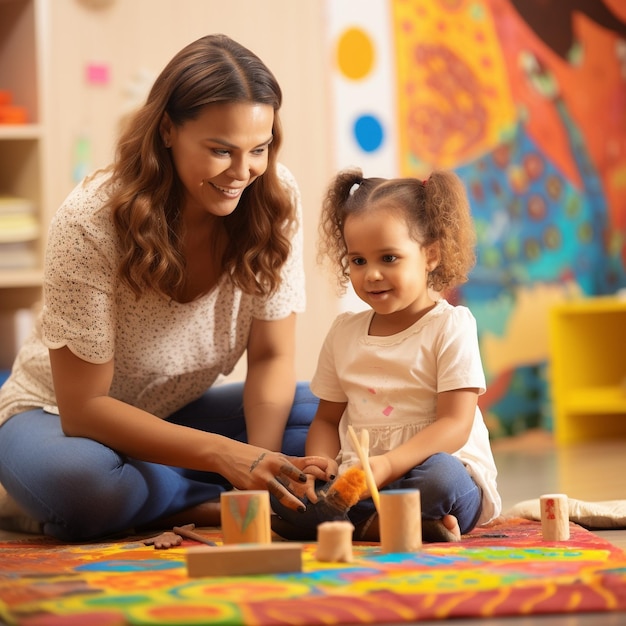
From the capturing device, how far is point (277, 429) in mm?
1969

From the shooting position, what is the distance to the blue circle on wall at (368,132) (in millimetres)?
3729

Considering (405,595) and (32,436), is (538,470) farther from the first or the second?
(405,595)

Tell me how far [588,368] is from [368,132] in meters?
1.17

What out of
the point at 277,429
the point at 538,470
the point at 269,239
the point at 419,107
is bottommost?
the point at 538,470

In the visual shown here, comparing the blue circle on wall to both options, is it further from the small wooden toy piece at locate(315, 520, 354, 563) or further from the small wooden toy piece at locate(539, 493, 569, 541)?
the small wooden toy piece at locate(315, 520, 354, 563)

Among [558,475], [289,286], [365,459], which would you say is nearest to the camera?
[365,459]

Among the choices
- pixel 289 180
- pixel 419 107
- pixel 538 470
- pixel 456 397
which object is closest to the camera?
pixel 456 397

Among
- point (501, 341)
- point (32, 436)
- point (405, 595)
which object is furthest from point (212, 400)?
point (501, 341)

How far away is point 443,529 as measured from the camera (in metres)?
1.62

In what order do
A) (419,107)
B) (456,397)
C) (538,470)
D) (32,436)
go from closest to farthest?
1. (456,397)
2. (32,436)
3. (538,470)
4. (419,107)

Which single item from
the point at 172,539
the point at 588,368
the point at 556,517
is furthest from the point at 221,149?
the point at 588,368

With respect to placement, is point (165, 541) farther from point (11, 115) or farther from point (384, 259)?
point (11, 115)

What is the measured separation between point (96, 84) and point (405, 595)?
258 cm

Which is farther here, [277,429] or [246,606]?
[277,429]
